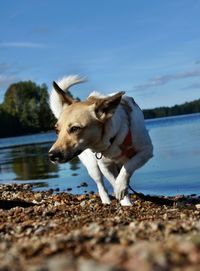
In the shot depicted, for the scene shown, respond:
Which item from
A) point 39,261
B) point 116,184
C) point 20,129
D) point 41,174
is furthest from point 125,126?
point 20,129

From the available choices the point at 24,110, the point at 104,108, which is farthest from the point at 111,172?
the point at 24,110

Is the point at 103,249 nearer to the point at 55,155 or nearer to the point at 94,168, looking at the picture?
the point at 55,155

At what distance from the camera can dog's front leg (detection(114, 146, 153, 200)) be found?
28.0 feet

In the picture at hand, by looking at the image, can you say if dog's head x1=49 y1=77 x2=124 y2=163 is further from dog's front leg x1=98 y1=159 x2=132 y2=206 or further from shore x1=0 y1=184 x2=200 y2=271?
shore x1=0 y1=184 x2=200 y2=271

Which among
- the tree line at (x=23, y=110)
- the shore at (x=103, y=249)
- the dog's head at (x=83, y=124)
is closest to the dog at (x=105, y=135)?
the dog's head at (x=83, y=124)

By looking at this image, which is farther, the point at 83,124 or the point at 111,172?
the point at 111,172

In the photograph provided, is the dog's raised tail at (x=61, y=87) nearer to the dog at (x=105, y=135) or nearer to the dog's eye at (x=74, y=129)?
the dog at (x=105, y=135)

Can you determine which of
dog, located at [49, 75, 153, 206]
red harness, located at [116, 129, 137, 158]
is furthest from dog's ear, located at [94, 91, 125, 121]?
red harness, located at [116, 129, 137, 158]

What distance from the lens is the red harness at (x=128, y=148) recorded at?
344 inches

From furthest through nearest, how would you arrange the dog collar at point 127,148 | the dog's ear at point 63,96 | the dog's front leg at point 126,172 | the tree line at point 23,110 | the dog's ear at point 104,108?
1. the tree line at point 23,110
2. the dog's ear at point 63,96
3. the dog collar at point 127,148
4. the dog's front leg at point 126,172
5. the dog's ear at point 104,108

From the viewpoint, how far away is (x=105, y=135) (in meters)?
8.46

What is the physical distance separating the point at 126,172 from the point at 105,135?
651 millimetres

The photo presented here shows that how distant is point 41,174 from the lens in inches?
882

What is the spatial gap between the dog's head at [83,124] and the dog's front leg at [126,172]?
21.3 inches
